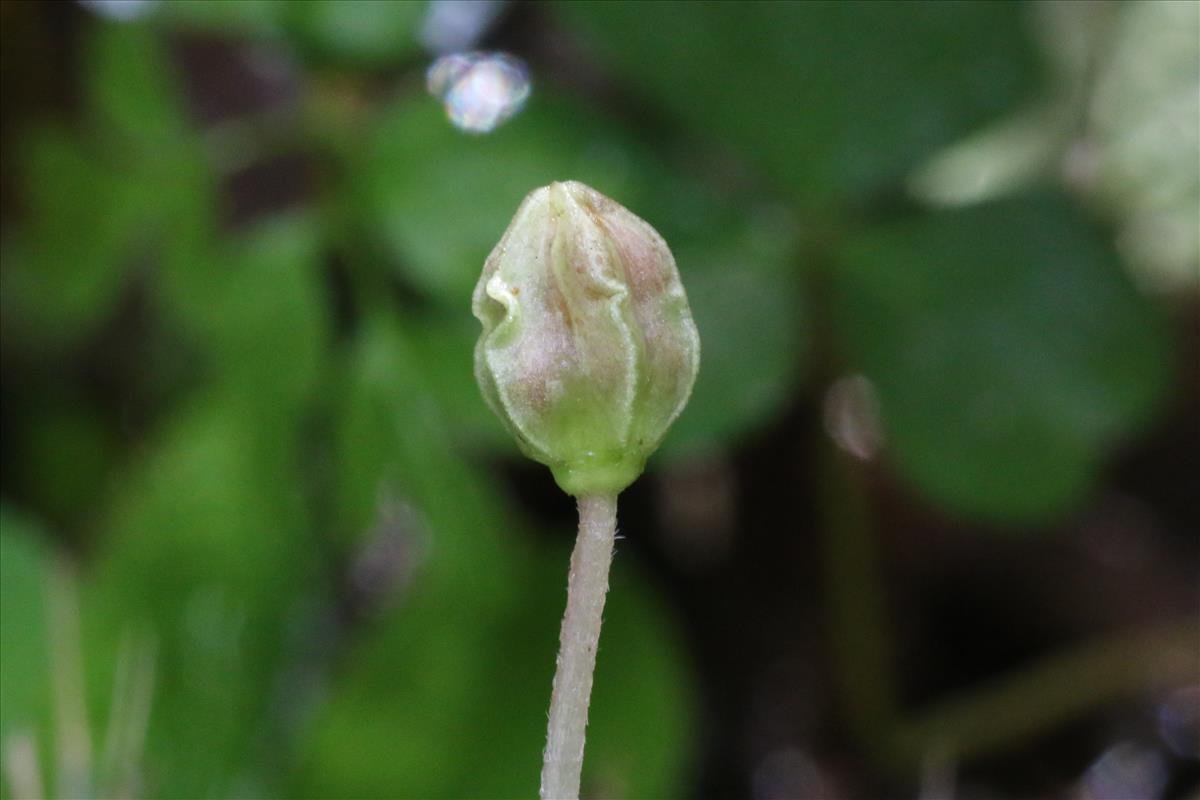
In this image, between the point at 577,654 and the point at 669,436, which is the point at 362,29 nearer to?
the point at 669,436

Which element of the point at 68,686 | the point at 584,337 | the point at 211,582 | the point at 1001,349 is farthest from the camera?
the point at 1001,349

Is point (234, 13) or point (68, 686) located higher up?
point (234, 13)

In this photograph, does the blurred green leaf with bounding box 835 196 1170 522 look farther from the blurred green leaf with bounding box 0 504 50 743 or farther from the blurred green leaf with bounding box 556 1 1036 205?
the blurred green leaf with bounding box 0 504 50 743

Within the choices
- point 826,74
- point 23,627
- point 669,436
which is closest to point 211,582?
point 23,627

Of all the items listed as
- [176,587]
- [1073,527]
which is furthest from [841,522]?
[176,587]

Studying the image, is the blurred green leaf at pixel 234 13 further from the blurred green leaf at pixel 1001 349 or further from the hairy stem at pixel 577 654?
the hairy stem at pixel 577 654

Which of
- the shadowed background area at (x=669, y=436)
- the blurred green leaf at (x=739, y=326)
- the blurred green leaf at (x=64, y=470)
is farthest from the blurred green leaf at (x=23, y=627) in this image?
the blurred green leaf at (x=739, y=326)

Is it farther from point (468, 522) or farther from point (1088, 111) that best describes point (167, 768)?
point (1088, 111)
